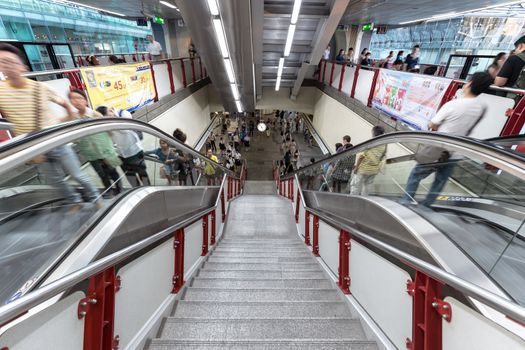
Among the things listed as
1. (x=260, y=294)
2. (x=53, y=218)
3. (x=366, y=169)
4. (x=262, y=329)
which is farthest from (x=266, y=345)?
(x=366, y=169)

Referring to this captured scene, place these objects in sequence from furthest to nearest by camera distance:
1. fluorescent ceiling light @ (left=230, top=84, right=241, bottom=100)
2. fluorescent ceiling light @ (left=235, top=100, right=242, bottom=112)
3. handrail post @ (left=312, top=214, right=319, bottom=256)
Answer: fluorescent ceiling light @ (left=235, top=100, right=242, bottom=112) < fluorescent ceiling light @ (left=230, top=84, right=241, bottom=100) < handrail post @ (left=312, top=214, right=319, bottom=256)

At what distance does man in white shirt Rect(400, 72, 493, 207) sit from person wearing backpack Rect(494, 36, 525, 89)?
0.78 metres

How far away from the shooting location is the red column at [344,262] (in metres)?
2.30

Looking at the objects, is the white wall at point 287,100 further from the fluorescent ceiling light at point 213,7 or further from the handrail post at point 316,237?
the handrail post at point 316,237

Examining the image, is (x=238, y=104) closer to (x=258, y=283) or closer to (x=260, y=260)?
(x=260, y=260)

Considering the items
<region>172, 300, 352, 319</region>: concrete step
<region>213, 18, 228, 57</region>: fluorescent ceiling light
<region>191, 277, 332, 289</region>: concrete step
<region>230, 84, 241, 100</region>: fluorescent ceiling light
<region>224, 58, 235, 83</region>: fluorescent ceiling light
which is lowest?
<region>191, 277, 332, 289</region>: concrete step

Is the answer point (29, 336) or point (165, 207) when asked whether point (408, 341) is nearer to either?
point (29, 336)

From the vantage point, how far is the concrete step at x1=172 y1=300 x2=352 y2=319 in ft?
6.81

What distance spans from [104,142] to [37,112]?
0.94 meters

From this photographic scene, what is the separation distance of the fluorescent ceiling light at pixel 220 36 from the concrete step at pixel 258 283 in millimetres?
4258

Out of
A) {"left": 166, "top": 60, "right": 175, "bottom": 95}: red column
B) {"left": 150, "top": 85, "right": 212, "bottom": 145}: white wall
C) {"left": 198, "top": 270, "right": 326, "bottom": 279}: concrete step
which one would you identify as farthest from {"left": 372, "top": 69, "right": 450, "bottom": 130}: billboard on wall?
{"left": 166, "top": 60, "right": 175, "bottom": 95}: red column

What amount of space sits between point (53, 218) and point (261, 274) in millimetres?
2080

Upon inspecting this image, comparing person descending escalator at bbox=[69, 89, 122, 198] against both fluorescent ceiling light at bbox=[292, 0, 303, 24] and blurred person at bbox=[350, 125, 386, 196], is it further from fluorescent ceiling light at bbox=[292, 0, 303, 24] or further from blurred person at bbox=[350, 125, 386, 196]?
fluorescent ceiling light at bbox=[292, 0, 303, 24]

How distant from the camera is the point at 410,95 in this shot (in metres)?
4.93
